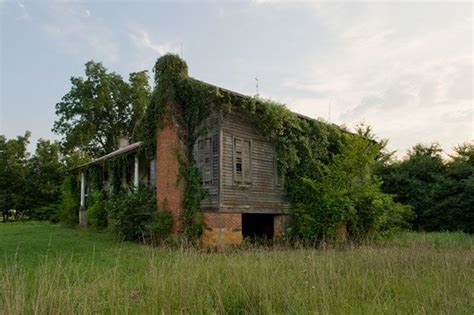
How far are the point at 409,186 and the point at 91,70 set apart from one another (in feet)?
108

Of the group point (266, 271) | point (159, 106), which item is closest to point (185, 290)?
point (266, 271)

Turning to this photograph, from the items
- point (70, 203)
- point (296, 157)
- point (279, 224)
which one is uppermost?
point (296, 157)

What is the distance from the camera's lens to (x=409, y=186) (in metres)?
28.9

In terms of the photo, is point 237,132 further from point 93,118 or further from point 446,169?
Result: point 93,118

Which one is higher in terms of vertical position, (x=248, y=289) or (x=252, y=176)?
(x=252, y=176)

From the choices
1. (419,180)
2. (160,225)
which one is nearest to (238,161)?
(160,225)

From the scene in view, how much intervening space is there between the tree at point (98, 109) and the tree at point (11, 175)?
4402mm

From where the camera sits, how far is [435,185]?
27.2 m

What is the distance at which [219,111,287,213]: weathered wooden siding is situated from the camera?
52.4 feet

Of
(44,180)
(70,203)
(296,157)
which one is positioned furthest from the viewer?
(44,180)

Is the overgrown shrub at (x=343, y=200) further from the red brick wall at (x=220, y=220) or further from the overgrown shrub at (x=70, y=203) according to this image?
the overgrown shrub at (x=70, y=203)

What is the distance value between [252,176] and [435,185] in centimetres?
1620

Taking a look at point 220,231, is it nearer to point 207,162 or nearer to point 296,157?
point 207,162

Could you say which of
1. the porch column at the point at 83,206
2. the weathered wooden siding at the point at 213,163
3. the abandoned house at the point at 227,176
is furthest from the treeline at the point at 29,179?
the weathered wooden siding at the point at 213,163
